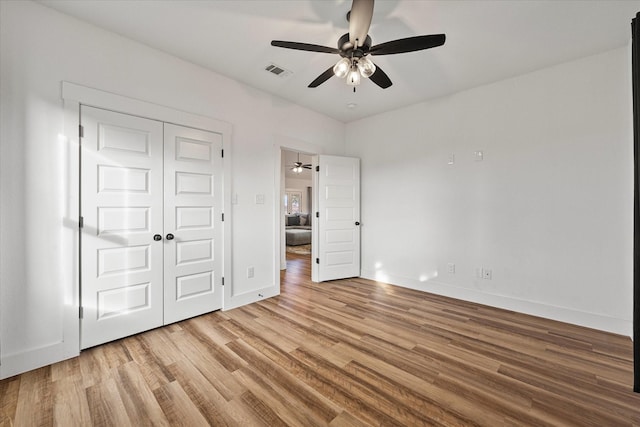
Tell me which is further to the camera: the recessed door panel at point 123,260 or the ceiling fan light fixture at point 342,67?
the recessed door panel at point 123,260

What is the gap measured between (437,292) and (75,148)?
4440 millimetres

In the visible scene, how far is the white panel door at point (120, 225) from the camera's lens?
2.24 m

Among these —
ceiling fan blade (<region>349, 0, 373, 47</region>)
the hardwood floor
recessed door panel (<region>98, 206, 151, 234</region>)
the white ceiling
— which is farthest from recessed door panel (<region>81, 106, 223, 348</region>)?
ceiling fan blade (<region>349, 0, 373, 47</region>)

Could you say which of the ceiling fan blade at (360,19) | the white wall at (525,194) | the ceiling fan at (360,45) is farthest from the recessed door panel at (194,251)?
the white wall at (525,194)

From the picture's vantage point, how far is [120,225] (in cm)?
241

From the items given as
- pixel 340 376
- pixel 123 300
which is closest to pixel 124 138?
pixel 123 300

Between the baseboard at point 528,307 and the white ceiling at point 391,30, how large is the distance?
108 inches

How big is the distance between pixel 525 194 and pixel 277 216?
3156 millimetres

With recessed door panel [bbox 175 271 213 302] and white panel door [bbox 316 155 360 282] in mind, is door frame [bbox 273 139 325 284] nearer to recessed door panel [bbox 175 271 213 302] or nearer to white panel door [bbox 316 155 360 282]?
white panel door [bbox 316 155 360 282]

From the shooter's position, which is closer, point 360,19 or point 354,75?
point 360,19

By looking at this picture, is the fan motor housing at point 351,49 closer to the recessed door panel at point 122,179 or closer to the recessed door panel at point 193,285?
the recessed door panel at point 122,179

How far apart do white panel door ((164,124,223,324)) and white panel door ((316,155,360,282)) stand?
1.74m

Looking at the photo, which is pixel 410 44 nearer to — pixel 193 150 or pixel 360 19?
pixel 360 19

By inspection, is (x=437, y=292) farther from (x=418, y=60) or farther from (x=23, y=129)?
(x=23, y=129)
